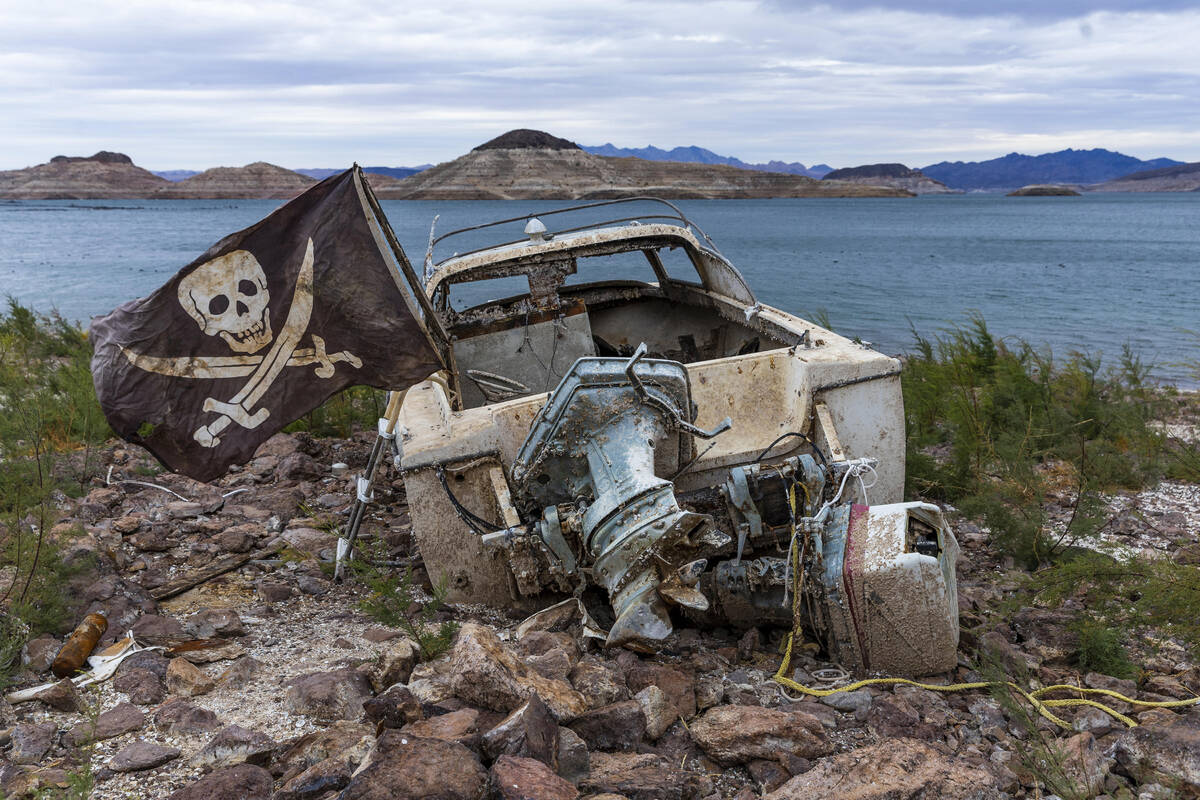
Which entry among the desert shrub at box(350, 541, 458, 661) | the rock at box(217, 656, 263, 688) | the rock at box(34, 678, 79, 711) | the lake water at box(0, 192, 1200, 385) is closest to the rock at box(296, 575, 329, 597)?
the desert shrub at box(350, 541, 458, 661)

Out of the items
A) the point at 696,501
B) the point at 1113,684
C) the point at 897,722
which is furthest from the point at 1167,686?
the point at 696,501

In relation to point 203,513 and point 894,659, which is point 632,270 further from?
point 894,659

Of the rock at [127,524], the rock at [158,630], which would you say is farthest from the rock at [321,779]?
the rock at [127,524]

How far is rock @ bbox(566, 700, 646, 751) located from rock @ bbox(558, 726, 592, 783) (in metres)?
0.13

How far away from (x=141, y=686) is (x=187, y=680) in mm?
154

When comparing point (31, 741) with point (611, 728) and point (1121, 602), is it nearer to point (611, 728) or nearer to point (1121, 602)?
point (611, 728)

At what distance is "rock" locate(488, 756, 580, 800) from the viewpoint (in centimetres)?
224

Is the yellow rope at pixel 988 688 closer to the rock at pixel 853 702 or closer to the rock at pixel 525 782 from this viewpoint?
the rock at pixel 853 702

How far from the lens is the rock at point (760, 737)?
8.98ft

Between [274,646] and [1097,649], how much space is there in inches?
130

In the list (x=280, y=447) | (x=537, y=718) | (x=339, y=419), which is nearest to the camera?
(x=537, y=718)

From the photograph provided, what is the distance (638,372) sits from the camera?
3.25 metres

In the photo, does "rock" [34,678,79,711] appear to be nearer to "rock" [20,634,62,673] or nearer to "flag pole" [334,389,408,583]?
"rock" [20,634,62,673]

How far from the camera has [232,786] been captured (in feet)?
7.89
